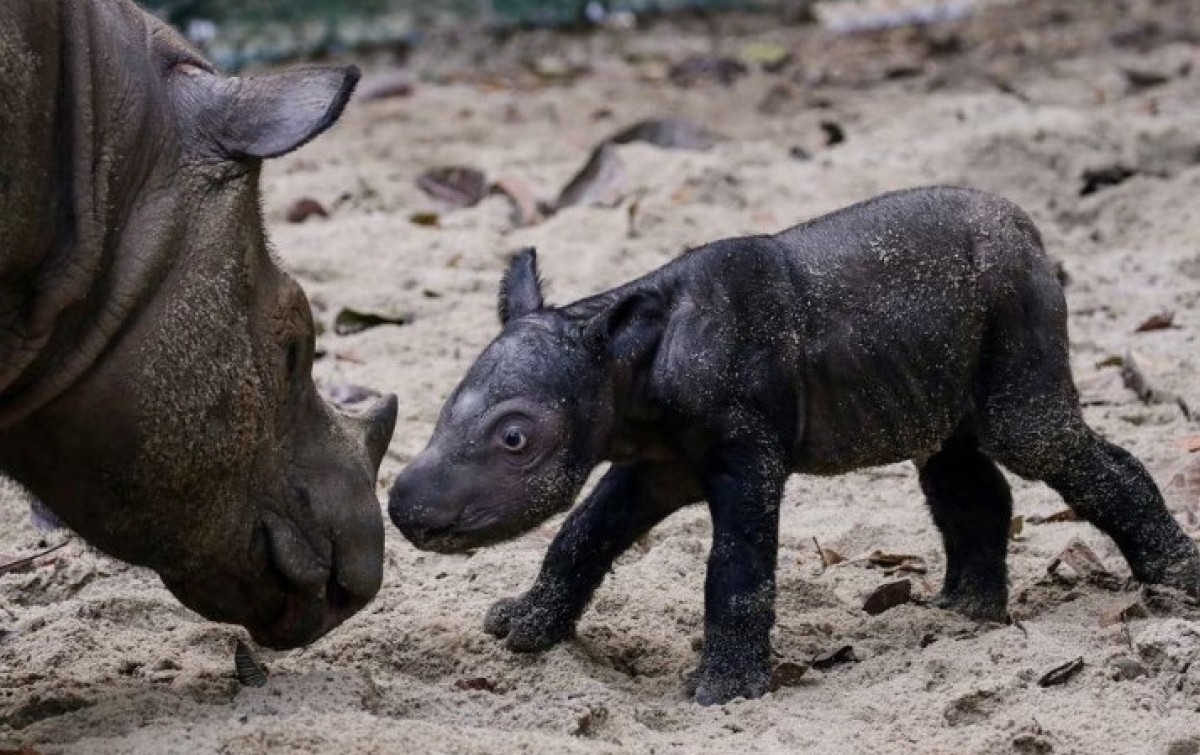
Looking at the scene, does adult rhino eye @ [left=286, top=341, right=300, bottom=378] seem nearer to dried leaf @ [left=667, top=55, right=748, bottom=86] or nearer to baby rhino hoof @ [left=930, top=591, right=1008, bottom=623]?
baby rhino hoof @ [left=930, top=591, right=1008, bottom=623]

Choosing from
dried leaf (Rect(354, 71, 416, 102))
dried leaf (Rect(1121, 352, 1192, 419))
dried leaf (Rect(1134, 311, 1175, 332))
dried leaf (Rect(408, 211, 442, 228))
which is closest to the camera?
dried leaf (Rect(1121, 352, 1192, 419))

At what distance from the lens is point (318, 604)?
4027 mm

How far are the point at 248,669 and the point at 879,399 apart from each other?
1.40 m

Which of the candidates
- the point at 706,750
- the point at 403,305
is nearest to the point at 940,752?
the point at 706,750

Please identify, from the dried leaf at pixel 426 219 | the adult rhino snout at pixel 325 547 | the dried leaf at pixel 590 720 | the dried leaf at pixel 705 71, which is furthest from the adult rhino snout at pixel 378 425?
the dried leaf at pixel 705 71

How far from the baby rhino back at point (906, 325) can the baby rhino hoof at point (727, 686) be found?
496 millimetres

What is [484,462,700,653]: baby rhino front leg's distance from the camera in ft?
14.8

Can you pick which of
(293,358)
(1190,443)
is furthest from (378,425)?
(1190,443)

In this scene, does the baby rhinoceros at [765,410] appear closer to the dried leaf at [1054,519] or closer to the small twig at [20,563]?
the dried leaf at [1054,519]

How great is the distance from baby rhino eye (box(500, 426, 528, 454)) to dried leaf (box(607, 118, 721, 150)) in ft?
16.9

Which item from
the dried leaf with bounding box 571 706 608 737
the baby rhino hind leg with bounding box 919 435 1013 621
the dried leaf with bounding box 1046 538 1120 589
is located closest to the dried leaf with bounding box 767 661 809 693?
the dried leaf with bounding box 571 706 608 737

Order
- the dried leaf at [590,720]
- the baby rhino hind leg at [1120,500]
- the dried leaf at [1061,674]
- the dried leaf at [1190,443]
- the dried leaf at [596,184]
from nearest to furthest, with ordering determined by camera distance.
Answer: the dried leaf at [590,720]
the dried leaf at [1061,674]
the baby rhino hind leg at [1120,500]
the dried leaf at [1190,443]
the dried leaf at [596,184]

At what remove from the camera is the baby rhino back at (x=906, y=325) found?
14.7 ft

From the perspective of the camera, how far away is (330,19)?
481 inches
